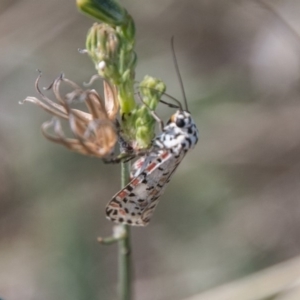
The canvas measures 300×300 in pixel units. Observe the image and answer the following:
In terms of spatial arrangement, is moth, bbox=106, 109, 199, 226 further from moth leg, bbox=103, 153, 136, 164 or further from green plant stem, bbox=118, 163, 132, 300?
moth leg, bbox=103, 153, 136, 164

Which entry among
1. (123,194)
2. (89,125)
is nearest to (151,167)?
(123,194)

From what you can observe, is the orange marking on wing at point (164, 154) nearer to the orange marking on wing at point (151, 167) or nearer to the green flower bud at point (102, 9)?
the orange marking on wing at point (151, 167)

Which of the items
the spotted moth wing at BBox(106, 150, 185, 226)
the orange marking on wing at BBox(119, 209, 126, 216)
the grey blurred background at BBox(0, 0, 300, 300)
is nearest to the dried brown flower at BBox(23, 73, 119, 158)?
the spotted moth wing at BBox(106, 150, 185, 226)

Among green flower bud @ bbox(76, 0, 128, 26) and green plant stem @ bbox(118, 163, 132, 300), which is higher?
green flower bud @ bbox(76, 0, 128, 26)

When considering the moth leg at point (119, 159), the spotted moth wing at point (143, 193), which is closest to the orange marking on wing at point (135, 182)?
the spotted moth wing at point (143, 193)

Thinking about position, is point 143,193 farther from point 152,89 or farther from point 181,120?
point 152,89

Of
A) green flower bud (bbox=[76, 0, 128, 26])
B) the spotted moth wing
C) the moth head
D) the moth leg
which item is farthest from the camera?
the moth head

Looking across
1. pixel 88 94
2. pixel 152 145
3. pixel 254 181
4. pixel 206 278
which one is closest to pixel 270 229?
pixel 254 181

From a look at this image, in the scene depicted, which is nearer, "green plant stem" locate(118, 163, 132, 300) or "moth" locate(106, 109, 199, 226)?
"green plant stem" locate(118, 163, 132, 300)
